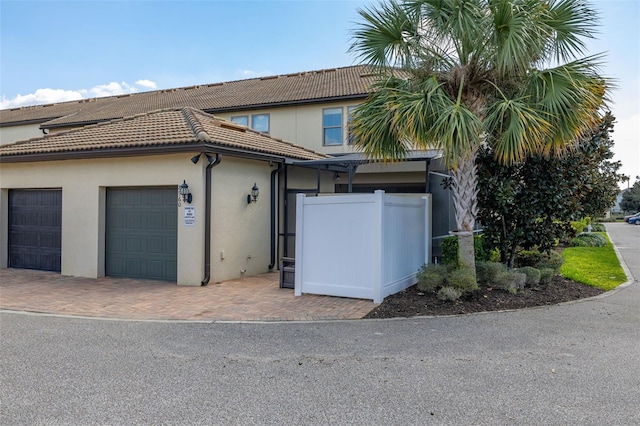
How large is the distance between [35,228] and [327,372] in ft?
38.8

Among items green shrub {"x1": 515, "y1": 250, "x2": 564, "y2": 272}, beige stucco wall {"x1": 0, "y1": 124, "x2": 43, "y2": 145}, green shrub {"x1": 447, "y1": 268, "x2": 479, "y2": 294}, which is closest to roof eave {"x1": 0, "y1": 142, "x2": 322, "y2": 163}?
green shrub {"x1": 447, "y1": 268, "x2": 479, "y2": 294}

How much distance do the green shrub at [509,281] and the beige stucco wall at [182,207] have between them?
6.24 meters

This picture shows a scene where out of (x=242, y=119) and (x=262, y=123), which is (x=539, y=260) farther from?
(x=242, y=119)

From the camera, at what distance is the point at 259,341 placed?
6359mm

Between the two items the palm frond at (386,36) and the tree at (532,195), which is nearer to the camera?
the palm frond at (386,36)

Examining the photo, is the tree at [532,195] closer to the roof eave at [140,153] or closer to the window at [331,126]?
the roof eave at [140,153]

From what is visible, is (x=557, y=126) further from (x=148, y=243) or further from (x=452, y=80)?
(x=148, y=243)

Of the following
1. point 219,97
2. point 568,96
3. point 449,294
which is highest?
point 219,97

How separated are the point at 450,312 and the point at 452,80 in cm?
460

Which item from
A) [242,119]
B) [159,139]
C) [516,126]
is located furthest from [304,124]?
[516,126]

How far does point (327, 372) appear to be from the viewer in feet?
16.8

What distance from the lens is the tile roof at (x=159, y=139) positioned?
10883 mm

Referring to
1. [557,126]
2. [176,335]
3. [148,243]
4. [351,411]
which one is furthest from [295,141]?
[351,411]

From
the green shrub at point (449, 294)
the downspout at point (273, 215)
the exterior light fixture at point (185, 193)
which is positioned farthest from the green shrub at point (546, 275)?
the exterior light fixture at point (185, 193)
